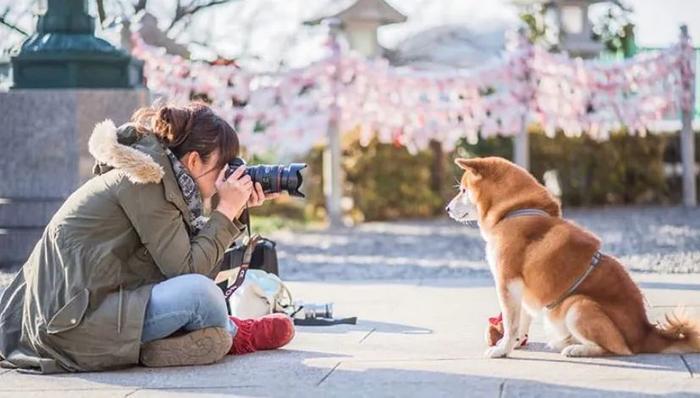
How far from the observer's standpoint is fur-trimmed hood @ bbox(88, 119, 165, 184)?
518cm

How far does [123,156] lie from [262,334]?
115 centimetres

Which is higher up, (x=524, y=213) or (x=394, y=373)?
(x=524, y=213)

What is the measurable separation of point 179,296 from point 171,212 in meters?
0.35

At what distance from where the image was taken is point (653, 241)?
11.6 meters

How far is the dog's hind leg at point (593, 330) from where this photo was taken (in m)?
5.30

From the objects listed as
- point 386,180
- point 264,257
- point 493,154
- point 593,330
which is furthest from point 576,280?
point 493,154

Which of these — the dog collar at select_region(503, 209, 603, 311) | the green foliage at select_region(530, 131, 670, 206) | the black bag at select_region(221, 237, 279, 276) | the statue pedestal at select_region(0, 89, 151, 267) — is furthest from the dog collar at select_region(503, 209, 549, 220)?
the green foliage at select_region(530, 131, 670, 206)

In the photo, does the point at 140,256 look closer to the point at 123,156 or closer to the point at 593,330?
the point at 123,156

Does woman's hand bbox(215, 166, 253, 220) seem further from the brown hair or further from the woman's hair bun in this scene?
the woman's hair bun

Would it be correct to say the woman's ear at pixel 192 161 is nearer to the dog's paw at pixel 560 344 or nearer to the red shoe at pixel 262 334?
the red shoe at pixel 262 334

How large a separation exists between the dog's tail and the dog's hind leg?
0.10m

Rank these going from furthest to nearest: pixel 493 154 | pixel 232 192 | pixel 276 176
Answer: pixel 493 154 → pixel 276 176 → pixel 232 192

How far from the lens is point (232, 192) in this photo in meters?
5.40

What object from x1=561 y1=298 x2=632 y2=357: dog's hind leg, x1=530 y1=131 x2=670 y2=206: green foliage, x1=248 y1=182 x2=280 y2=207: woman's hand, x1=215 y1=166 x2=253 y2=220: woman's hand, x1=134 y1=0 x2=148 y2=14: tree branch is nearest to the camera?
x1=561 y1=298 x2=632 y2=357: dog's hind leg
